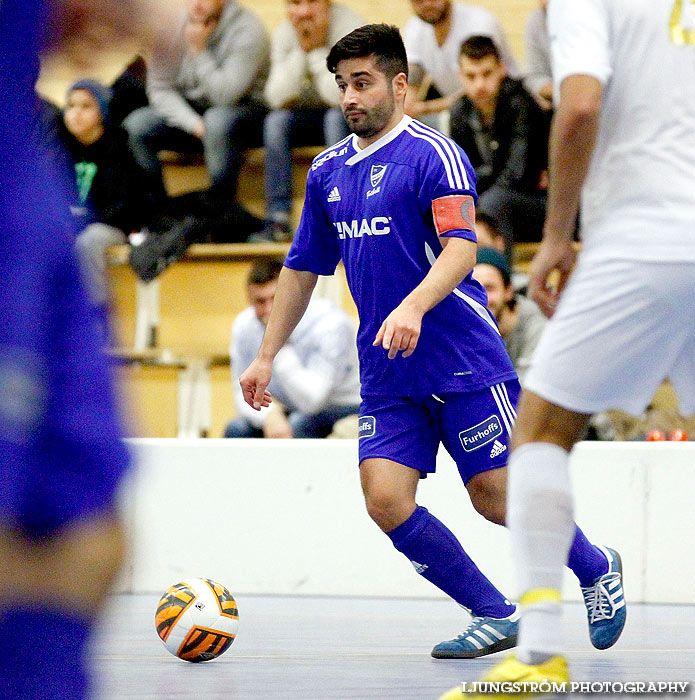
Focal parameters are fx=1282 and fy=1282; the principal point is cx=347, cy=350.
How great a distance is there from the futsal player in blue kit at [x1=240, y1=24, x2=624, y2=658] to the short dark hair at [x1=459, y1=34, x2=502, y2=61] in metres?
3.89

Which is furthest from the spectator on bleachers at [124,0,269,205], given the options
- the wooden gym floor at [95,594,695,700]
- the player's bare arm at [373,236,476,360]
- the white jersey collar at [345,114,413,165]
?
the player's bare arm at [373,236,476,360]

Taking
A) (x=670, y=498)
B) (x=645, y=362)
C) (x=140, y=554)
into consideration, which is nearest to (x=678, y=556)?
(x=670, y=498)

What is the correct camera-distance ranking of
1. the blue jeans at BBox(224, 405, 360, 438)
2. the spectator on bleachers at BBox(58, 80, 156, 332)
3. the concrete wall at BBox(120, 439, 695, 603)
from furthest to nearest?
the spectator on bleachers at BBox(58, 80, 156, 332)
the blue jeans at BBox(224, 405, 360, 438)
the concrete wall at BBox(120, 439, 695, 603)

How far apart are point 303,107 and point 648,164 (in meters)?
6.27

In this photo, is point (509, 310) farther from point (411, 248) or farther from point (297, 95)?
point (297, 95)

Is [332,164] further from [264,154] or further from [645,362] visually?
[264,154]

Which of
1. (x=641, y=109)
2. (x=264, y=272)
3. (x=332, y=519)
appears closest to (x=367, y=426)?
(x=641, y=109)

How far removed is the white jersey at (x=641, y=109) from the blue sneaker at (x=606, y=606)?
1.76m

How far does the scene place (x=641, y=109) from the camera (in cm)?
290

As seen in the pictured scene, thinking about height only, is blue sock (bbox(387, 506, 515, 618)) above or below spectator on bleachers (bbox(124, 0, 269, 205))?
below

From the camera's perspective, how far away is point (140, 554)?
119 centimetres

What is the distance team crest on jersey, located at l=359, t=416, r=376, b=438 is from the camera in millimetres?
4289

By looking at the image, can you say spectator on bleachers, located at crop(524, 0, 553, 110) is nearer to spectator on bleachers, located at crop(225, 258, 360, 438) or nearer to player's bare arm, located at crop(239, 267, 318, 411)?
spectator on bleachers, located at crop(225, 258, 360, 438)

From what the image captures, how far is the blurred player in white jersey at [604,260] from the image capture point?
2.83m
